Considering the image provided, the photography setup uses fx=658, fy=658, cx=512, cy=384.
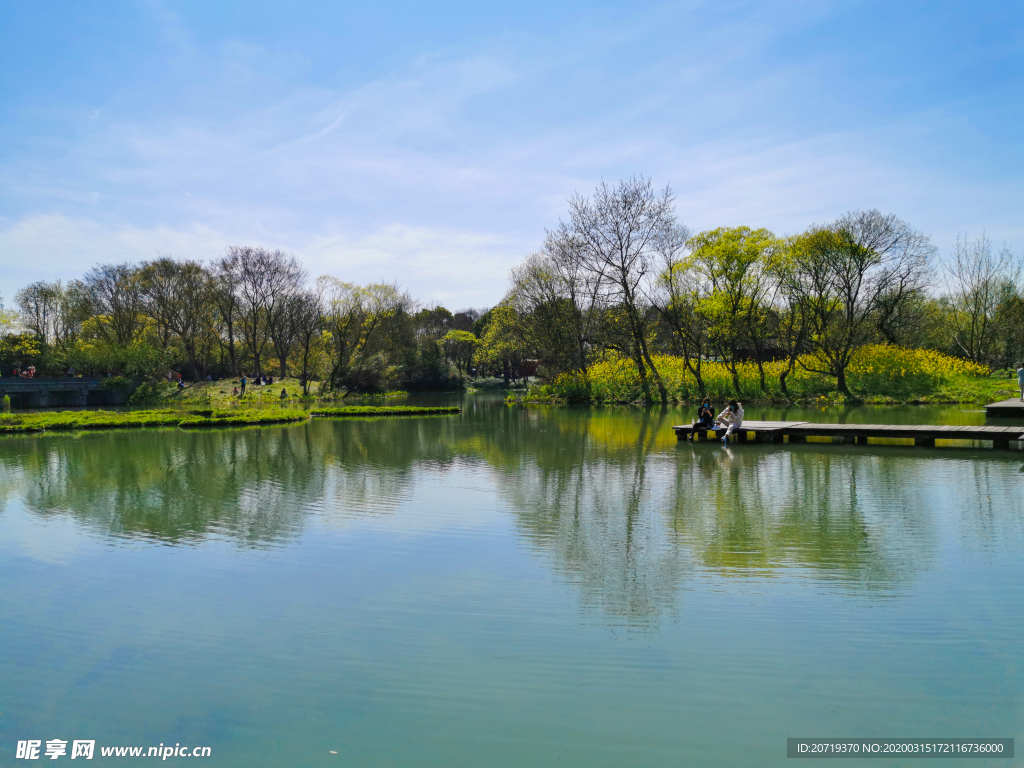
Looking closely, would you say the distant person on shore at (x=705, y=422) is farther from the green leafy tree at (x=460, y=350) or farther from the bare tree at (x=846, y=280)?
the green leafy tree at (x=460, y=350)

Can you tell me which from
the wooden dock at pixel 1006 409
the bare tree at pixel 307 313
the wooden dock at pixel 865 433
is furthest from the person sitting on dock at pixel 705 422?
the bare tree at pixel 307 313

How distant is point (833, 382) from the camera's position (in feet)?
114

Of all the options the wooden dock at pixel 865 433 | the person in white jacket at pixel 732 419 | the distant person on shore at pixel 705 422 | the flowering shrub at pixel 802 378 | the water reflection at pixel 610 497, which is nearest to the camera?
the water reflection at pixel 610 497

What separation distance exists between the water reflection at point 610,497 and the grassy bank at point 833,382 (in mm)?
15338

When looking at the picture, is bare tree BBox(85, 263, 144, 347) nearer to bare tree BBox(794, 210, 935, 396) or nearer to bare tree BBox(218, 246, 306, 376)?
bare tree BBox(218, 246, 306, 376)

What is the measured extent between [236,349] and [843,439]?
6585 cm

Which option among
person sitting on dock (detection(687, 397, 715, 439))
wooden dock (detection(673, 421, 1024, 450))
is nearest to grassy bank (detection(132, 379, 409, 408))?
person sitting on dock (detection(687, 397, 715, 439))

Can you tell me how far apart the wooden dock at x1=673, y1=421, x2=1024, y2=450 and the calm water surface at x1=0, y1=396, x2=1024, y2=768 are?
3.34m

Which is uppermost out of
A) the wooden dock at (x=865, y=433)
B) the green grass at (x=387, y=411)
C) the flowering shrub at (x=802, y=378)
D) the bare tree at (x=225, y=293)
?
the bare tree at (x=225, y=293)

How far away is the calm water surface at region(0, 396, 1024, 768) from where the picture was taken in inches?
172

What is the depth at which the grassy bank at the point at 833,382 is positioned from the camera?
106 feet

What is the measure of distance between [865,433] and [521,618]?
14647 mm

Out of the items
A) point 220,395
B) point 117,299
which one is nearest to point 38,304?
point 117,299

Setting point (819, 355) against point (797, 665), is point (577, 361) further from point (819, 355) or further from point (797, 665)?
point (797, 665)
